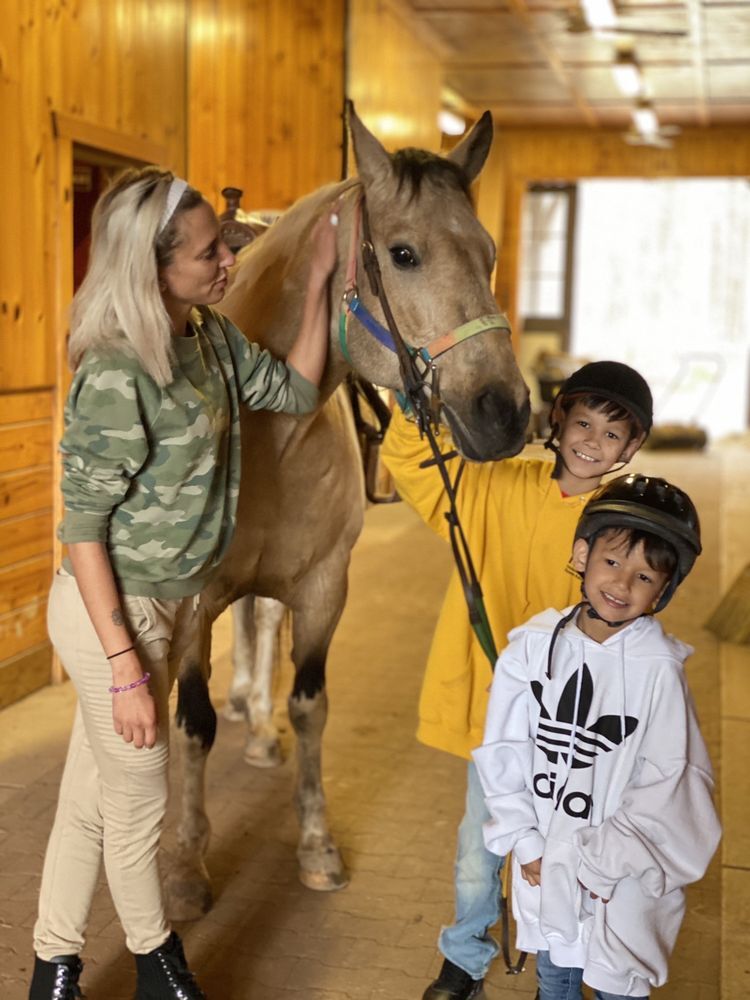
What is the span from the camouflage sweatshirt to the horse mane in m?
0.46

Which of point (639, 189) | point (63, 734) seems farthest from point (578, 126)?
point (63, 734)

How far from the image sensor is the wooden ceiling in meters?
7.82

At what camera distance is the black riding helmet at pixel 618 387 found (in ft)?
5.98

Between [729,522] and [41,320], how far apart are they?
5.57 metres

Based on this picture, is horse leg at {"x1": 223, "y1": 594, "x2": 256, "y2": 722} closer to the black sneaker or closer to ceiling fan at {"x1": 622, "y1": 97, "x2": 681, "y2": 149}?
the black sneaker

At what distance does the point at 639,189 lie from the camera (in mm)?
17734

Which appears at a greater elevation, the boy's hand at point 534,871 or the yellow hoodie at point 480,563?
the yellow hoodie at point 480,563

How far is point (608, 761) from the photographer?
162 centimetres

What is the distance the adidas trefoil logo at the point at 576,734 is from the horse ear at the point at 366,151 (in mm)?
952

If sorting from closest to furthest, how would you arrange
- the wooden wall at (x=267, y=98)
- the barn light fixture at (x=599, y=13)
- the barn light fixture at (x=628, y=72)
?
the wooden wall at (x=267, y=98) → the barn light fixture at (x=599, y=13) → the barn light fixture at (x=628, y=72)

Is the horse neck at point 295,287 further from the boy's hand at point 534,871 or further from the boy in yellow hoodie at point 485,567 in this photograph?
the boy's hand at point 534,871

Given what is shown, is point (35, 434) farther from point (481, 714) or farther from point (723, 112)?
point (723, 112)

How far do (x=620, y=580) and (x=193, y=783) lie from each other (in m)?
1.41

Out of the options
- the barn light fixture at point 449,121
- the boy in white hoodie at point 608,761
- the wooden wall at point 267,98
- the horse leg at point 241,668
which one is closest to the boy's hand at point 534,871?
the boy in white hoodie at point 608,761
